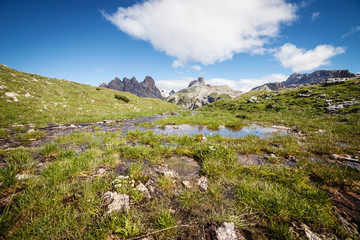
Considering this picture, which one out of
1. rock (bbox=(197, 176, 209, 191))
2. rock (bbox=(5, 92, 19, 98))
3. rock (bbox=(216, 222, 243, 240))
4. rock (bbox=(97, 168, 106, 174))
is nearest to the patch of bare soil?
rock (bbox=(216, 222, 243, 240))

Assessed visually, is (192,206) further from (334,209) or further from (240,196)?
(334,209)

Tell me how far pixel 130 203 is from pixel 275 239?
2.89 metres

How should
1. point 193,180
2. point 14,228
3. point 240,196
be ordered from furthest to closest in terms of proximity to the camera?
1. point 193,180
2. point 240,196
3. point 14,228

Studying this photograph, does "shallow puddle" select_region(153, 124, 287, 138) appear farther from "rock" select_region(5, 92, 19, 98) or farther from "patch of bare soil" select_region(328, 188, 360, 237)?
"rock" select_region(5, 92, 19, 98)

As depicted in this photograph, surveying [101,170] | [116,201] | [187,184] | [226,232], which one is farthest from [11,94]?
[226,232]

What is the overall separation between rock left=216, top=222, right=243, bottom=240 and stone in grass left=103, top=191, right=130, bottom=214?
6.10 ft

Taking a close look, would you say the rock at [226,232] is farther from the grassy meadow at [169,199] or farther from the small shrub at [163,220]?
the small shrub at [163,220]

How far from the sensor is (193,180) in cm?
386

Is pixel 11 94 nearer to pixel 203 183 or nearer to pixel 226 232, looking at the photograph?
pixel 203 183

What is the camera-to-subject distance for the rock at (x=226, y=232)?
209cm

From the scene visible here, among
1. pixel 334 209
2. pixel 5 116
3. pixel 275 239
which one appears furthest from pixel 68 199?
pixel 5 116

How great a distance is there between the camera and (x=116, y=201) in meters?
2.76

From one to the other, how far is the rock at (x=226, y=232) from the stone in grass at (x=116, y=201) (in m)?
1.86

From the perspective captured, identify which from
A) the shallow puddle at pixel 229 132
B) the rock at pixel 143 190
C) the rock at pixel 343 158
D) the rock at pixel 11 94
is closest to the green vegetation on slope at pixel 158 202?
the rock at pixel 143 190
